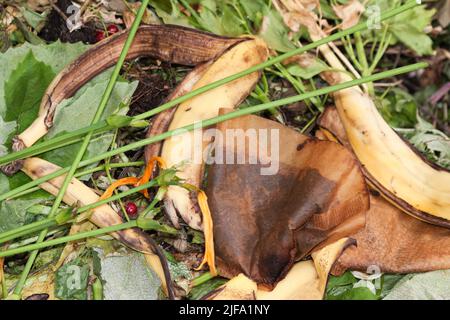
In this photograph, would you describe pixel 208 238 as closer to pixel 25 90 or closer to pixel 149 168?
pixel 149 168

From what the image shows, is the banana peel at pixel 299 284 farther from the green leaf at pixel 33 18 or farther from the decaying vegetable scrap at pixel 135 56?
the green leaf at pixel 33 18

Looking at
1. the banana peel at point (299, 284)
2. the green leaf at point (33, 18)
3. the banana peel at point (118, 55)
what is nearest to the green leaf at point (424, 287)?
the banana peel at point (299, 284)

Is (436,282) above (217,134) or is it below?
below

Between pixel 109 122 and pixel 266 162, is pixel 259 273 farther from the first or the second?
pixel 109 122

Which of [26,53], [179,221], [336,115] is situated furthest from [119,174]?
[336,115]

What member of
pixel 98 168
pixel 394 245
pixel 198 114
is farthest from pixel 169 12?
pixel 394 245
